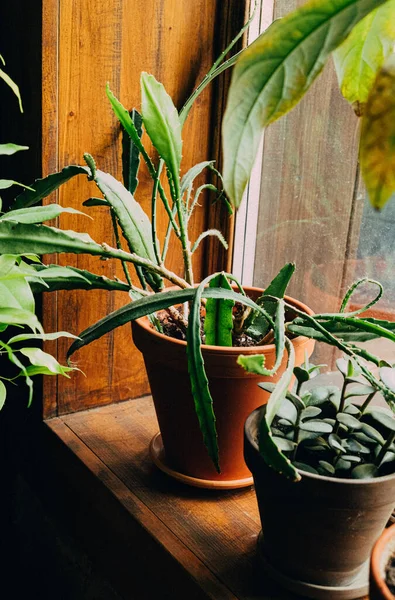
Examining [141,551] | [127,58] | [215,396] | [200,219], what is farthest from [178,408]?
[127,58]

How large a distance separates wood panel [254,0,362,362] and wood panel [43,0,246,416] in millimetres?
152

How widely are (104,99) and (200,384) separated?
649mm

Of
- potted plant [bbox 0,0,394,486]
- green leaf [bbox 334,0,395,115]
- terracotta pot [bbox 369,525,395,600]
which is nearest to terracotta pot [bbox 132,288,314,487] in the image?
potted plant [bbox 0,0,394,486]

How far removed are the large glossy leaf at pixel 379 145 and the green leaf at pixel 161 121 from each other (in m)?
0.56

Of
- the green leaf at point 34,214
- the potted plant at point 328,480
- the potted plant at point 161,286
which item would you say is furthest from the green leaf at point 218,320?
the green leaf at point 34,214

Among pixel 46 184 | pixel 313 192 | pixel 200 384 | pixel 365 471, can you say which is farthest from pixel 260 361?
pixel 313 192

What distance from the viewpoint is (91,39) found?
1165 mm

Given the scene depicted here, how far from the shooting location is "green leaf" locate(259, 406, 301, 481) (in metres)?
0.67

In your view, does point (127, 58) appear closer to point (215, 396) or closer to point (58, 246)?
point (58, 246)

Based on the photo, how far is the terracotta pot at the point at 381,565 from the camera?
2.06 feet

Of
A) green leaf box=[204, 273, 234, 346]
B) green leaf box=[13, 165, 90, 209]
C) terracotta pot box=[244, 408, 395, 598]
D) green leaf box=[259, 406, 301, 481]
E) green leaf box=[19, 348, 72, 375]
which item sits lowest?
terracotta pot box=[244, 408, 395, 598]

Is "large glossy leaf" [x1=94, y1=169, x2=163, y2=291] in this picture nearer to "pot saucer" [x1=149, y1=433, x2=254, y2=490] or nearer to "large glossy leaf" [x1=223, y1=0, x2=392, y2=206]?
"pot saucer" [x1=149, y1=433, x2=254, y2=490]

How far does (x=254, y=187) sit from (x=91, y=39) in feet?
1.50

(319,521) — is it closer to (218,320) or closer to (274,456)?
(274,456)
